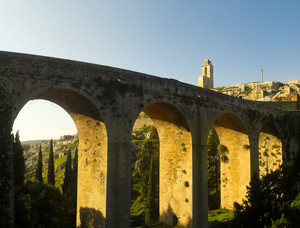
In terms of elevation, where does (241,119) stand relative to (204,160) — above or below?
above

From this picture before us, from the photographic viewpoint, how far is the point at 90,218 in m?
10.4

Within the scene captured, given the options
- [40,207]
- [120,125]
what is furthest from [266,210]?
[40,207]

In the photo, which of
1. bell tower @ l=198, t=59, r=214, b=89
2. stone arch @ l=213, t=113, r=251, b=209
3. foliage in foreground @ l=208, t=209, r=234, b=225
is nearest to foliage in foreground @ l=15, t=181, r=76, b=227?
foliage in foreground @ l=208, t=209, r=234, b=225

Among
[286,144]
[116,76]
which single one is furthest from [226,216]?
[116,76]

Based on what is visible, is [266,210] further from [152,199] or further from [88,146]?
[152,199]

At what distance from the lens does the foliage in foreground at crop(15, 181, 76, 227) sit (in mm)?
12656

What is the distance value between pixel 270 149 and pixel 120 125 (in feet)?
53.2

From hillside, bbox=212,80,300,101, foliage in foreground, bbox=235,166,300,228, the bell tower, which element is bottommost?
foliage in foreground, bbox=235,166,300,228

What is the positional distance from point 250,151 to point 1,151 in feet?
51.3

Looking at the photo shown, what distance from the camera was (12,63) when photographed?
8.50 m

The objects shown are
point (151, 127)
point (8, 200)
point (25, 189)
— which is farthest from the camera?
point (151, 127)

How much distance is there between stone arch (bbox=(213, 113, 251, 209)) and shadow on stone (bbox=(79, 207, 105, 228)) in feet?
35.4

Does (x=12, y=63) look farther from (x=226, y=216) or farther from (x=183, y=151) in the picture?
(x=226, y=216)

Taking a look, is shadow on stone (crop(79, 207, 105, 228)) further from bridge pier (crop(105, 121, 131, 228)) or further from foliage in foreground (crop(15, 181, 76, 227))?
foliage in foreground (crop(15, 181, 76, 227))
